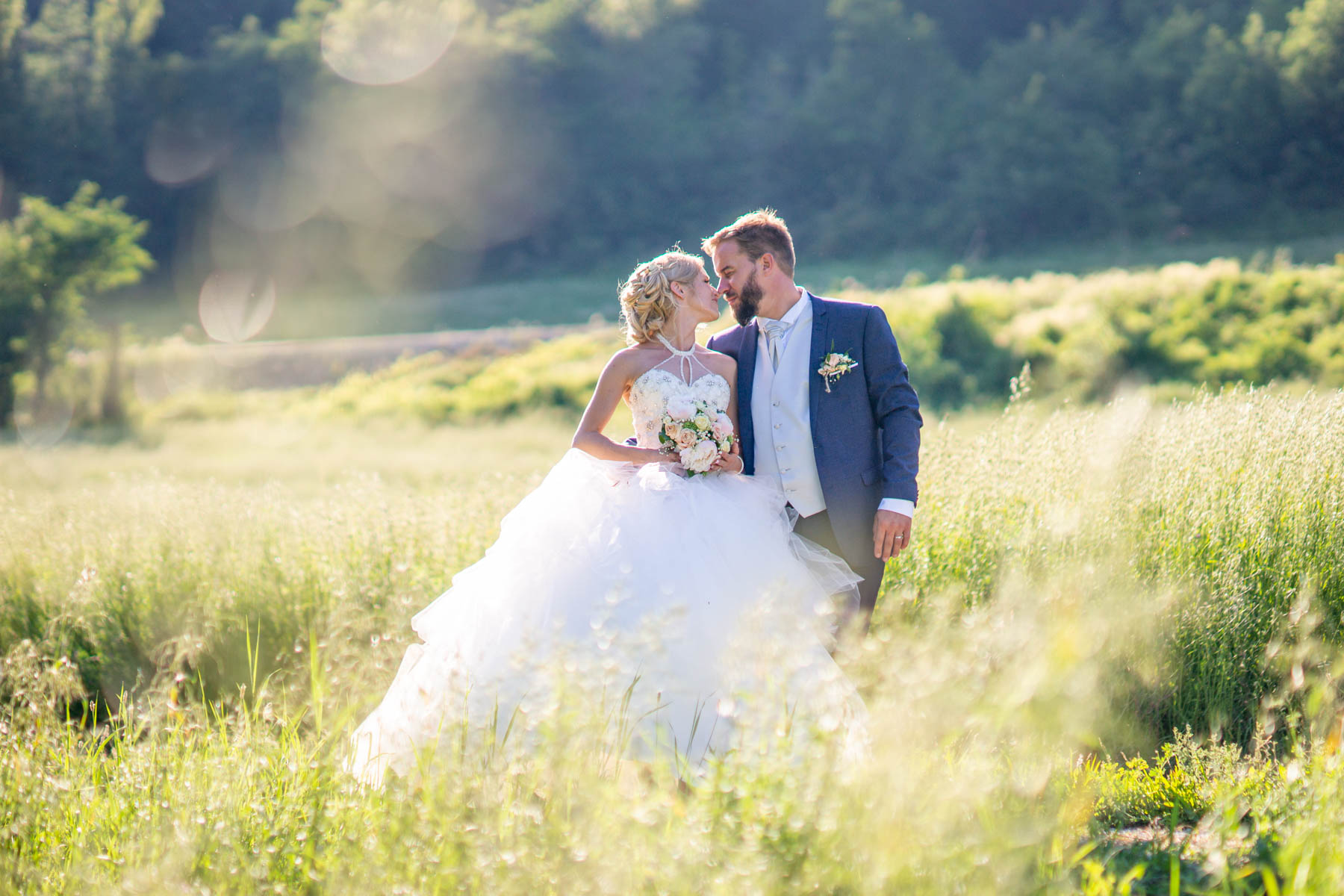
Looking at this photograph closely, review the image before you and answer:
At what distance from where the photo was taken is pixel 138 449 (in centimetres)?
2052

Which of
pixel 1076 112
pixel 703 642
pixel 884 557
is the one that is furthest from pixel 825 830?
pixel 1076 112

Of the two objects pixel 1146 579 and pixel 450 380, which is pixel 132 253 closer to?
pixel 450 380

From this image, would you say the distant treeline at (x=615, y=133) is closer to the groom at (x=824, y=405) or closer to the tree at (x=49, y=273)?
the tree at (x=49, y=273)

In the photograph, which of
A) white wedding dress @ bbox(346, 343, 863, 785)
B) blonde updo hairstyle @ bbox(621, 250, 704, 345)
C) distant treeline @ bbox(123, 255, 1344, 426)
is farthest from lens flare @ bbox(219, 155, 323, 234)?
white wedding dress @ bbox(346, 343, 863, 785)

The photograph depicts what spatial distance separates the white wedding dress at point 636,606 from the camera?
3.15 m

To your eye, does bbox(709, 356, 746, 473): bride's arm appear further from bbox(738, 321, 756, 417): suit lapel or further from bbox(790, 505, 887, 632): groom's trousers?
bbox(790, 505, 887, 632): groom's trousers

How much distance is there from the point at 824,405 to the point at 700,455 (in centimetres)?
56

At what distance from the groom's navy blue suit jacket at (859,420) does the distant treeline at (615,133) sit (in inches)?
2020

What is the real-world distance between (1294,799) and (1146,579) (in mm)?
1577

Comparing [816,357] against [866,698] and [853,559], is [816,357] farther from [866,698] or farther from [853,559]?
[866,698]

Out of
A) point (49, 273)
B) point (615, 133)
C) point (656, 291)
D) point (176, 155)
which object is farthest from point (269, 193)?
point (656, 291)

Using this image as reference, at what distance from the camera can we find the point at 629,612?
11.8ft

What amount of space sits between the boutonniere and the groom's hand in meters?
0.58

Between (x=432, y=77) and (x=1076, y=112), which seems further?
(x=432, y=77)
